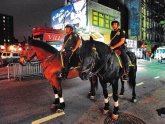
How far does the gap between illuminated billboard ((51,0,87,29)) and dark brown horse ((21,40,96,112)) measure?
20779mm

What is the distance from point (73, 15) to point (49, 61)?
74.6 ft

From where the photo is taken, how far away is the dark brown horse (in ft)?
19.2

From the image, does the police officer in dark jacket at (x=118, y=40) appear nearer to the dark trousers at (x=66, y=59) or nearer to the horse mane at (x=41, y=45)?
the dark trousers at (x=66, y=59)

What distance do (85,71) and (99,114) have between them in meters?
1.92

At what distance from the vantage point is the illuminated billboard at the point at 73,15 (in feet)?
86.1

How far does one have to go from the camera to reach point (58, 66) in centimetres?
593

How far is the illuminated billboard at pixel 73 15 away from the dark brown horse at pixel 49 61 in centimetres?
2078

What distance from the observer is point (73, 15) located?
27.3 m

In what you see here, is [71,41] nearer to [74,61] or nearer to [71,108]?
[74,61]

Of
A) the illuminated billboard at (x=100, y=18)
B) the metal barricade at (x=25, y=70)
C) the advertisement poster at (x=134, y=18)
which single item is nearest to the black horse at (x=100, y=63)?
the metal barricade at (x=25, y=70)

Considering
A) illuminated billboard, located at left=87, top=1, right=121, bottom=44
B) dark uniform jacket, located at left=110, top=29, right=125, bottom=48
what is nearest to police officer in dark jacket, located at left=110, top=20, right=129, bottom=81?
dark uniform jacket, located at left=110, top=29, right=125, bottom=48

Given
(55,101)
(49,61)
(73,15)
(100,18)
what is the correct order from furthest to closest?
(100,18), (73,15), (55,101), (49,61)

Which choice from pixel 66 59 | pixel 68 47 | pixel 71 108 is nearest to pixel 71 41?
pixel 68 47

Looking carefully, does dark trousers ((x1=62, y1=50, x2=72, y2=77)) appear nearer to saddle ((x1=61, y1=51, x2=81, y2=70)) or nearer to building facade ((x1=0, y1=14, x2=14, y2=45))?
saddle ((x1=61, y1=51, x2=81, y2=70))
